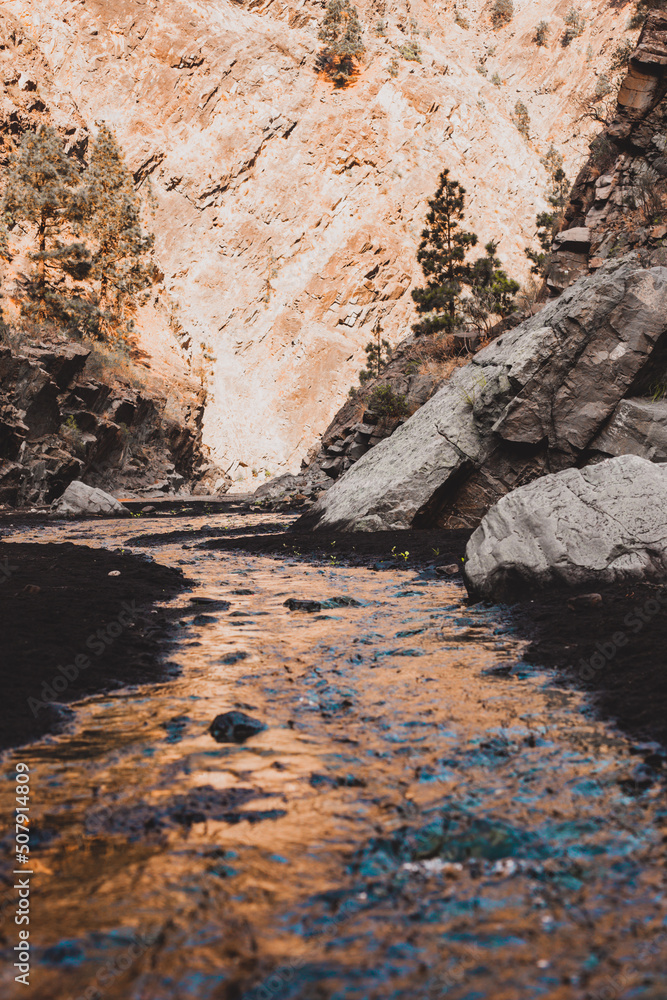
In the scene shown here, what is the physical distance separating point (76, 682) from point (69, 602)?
1.99 meters

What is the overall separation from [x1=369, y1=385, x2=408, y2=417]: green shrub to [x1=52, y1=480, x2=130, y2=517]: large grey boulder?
25.4ft

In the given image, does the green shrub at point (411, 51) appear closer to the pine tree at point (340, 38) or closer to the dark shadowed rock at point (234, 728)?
the pine tree at point (340, 38)

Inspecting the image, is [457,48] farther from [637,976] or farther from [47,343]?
[637,976]

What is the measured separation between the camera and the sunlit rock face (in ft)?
154

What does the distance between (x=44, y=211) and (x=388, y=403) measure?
80.2ft

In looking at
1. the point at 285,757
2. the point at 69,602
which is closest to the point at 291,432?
the point at 69,602

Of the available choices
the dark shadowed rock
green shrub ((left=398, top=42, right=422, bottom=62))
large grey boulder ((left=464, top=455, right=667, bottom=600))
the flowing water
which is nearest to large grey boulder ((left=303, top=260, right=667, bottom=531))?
large grey boulder ((left=464, top=455, right=667, bottom=600))

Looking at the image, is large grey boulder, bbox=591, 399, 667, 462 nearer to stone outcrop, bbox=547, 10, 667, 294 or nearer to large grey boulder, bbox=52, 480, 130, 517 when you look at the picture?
stone outcrop, bbox=547, 10, 667, 294

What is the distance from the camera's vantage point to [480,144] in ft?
174

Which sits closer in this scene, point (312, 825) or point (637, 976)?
point (637, 976)

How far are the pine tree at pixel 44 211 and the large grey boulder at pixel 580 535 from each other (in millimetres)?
32156

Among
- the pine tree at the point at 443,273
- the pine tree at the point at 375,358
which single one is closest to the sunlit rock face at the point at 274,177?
the pine tree at the point at 375,358

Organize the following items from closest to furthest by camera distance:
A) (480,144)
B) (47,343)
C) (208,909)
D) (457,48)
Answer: (208,909) → (47,343) → (480,144) → (457,48)

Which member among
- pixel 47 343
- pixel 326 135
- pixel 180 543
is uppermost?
pixel 326 135
